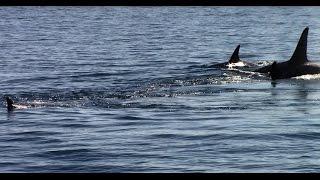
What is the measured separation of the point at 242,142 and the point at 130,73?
58.6 ft

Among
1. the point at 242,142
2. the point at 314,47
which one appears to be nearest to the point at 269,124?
the point at 242,142

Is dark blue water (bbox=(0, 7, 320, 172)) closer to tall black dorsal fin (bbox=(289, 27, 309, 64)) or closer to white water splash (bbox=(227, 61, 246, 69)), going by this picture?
white water splash (bbox=(227, 61, 246, 69))

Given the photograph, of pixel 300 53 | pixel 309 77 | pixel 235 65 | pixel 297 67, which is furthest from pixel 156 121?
pixel 235 65

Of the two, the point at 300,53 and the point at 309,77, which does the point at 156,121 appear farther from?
the point at 300,53

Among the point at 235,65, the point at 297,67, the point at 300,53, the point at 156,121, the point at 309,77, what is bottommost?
the point at 156,121

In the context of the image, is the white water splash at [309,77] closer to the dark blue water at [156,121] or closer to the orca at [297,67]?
the orca at [297,67]

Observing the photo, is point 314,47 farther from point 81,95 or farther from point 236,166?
point 236,166

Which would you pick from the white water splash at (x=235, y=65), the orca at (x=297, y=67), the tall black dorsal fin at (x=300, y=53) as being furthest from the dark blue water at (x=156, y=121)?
the tall black dorsal fin at (x=300, y=53)

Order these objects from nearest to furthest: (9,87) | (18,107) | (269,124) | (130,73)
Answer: (269,124) < (18,107) < (9,87) < (130,73)

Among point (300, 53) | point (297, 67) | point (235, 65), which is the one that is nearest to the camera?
point (297, 67)

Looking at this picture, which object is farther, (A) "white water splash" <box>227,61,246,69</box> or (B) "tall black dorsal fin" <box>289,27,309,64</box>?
(A) "white water splash" <box>227,61,246,69</box>

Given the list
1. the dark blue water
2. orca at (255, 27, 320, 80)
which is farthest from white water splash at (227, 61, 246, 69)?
orca at (255, 27, 320, 80)

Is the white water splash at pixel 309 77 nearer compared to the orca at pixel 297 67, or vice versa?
the white water splash at pixel 309 77
